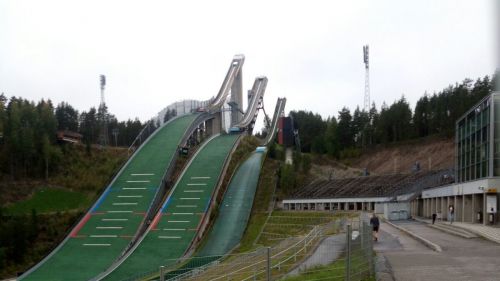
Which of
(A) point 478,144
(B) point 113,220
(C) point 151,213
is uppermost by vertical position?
(A) point 478,144

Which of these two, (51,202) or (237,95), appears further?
(237,95)

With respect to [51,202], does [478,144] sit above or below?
above

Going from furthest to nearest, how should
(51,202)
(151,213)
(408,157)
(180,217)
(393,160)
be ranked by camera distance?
(393,160)
(408,157)
(51,202)
(151,213)
(180,217)

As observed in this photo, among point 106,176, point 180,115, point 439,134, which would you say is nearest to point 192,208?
point 106,176

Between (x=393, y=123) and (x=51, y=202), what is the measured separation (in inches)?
1828

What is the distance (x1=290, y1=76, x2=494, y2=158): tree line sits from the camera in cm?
6250

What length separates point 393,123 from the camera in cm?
6781

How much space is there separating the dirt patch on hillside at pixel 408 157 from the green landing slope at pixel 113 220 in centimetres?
2663

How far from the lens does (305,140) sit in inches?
3194

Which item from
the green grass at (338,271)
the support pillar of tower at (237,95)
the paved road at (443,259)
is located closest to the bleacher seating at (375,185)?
the support pillar of tower at (237,95)

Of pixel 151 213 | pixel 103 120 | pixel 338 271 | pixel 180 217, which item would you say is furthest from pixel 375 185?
pixel 103 120

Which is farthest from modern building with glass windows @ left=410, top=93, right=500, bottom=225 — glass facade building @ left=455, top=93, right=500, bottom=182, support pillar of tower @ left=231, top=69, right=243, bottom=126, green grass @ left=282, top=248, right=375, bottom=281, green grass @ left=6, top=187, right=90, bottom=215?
support pillar of tower @ left=231, top=69, right=243, bottom=126

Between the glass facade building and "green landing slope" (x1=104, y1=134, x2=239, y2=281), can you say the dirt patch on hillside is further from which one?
the glass facade building

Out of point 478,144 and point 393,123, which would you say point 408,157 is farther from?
point 478,144
